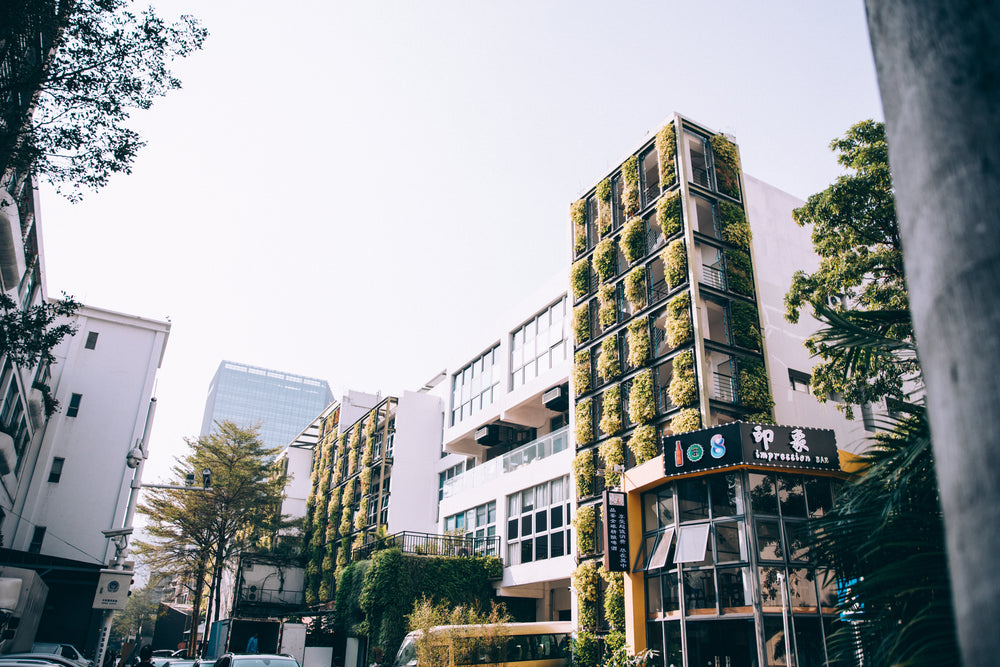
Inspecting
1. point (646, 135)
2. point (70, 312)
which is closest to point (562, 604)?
point (646, 135)

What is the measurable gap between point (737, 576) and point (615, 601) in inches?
220

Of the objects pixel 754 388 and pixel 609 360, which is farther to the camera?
pixel 609 360

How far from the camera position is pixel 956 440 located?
158 centimetres

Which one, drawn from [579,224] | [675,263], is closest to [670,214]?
[675,263]

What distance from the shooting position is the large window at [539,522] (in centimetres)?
2828

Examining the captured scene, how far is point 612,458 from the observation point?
2494 centimetres

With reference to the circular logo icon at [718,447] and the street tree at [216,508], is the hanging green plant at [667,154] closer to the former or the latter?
the circular logo icon at [718,447]

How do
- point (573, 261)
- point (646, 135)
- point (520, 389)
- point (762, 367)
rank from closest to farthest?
1. point (762, 367)
2. point (646, 135)
3. point (573, 261)
4. point (520, 389)

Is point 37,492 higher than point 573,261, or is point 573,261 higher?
point 573,261

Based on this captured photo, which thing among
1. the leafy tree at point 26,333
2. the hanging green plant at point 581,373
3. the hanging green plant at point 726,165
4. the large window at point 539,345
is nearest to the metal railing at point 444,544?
the large window at point 539,345

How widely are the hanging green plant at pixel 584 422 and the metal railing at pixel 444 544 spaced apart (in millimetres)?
7937

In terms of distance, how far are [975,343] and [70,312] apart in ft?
53.9

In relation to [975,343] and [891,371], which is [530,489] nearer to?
[891,371]

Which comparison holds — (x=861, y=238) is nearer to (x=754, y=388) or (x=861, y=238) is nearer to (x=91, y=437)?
(x=754, y=388)
